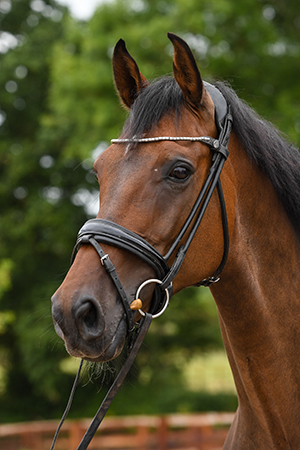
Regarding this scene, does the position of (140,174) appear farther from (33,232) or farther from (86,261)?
(33,232)

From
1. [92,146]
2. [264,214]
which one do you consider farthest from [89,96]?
[264,214]

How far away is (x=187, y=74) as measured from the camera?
92.5 inches

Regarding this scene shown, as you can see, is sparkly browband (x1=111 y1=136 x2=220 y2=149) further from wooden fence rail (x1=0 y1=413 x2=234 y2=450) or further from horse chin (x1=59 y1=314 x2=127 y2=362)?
wooden fence rail (x1=0 y1=413 x2=234 y2=450)

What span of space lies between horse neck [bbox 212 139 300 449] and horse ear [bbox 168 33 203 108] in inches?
17.2

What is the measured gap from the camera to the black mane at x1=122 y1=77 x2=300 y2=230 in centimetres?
235

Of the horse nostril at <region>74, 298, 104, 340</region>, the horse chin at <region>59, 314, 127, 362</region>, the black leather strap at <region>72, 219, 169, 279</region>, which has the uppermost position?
the black leather strap at <region>72, 219, 169, 279</region>

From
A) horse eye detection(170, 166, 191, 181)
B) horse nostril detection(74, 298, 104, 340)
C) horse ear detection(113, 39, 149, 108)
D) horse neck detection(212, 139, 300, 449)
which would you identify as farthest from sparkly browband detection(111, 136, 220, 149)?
horse nostril detection(74, 298, 104, 340)

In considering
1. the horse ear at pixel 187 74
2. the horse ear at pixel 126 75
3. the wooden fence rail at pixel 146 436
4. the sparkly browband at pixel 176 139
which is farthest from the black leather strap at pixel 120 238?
the wooden fence rail at pixel 146 436

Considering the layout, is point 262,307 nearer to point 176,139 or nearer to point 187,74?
point 176,139

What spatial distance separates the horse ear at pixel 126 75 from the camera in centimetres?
259

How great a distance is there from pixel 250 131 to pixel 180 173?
0.61 metres

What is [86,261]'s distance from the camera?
204cm

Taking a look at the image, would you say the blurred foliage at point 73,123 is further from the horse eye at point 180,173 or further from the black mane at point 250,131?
the horse eye at point 180,173

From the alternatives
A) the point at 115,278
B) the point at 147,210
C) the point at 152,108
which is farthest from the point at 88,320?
the point at 152,108
